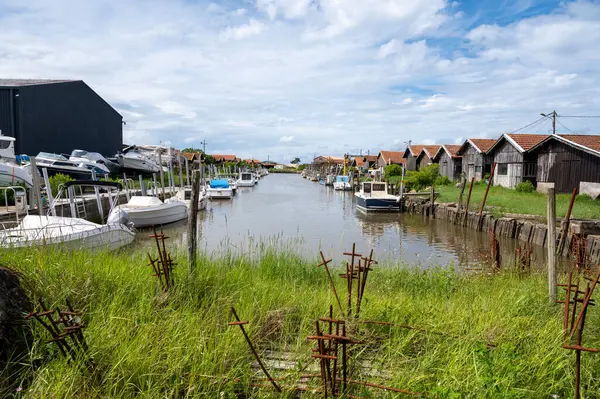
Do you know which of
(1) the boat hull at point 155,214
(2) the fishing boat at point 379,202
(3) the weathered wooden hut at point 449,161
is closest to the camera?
(1) the boat hull at point 155,214

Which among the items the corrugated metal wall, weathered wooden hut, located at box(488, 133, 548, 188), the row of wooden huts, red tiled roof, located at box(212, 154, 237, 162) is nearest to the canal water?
the row of wooden huts

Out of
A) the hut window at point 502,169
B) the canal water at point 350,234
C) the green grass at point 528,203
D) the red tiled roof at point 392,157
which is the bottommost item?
the canal water at point 350,234

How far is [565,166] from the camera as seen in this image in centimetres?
2628

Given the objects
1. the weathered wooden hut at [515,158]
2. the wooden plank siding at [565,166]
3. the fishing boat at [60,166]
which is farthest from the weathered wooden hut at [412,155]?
the fishing boat at [60,166]

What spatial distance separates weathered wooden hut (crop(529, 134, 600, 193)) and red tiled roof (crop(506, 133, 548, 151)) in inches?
49.3

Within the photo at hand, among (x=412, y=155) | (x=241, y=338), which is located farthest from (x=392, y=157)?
(x=241, y=338)

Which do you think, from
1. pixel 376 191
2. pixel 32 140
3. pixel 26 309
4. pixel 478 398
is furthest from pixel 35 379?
pixel 32 140

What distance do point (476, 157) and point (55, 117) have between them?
34846mm

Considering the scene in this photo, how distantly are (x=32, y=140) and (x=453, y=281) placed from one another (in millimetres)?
32409

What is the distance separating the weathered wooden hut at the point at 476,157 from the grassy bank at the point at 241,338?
33.2 metres

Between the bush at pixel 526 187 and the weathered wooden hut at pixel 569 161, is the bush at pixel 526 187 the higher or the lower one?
the lower one

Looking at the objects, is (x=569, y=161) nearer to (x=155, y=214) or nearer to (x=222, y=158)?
(x=155, y=214)

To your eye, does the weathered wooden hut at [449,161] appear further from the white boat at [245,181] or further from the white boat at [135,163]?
the white boat at [135,163]

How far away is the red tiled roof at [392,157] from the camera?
64750 millimetres
